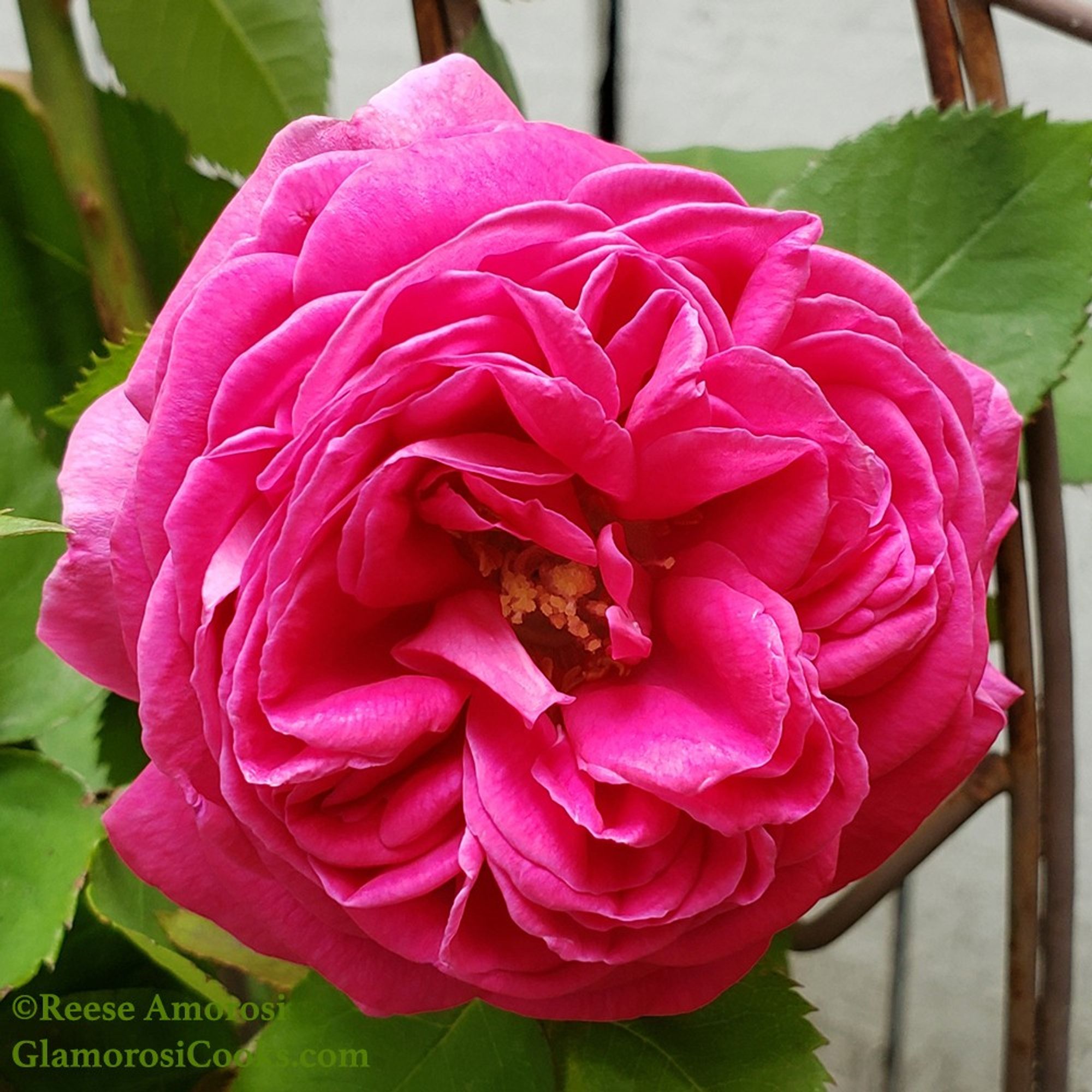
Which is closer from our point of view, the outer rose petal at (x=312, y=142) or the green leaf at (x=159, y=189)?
the outer rose petal at (x=312, y=142)

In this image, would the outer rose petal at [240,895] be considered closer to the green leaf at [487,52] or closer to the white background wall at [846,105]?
the green leaf at [487,52]

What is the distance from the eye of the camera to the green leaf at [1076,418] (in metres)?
0.31

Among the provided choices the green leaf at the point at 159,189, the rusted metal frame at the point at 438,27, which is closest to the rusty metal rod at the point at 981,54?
the rusted metal frame at the point at 438,27

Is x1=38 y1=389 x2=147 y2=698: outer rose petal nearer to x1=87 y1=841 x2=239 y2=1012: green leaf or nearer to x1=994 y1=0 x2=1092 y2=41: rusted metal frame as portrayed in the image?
x1=87 y1=841 x2=239 y2=1012: green leaf

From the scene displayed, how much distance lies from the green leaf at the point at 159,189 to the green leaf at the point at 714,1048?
0.24m

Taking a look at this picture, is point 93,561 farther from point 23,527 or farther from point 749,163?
point 749,163

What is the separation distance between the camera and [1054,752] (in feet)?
0.88

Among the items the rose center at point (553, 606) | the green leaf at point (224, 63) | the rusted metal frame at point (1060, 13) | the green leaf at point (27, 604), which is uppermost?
the rusted metal frame at point (1060, 13)

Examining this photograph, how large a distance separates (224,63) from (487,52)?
0.10 m

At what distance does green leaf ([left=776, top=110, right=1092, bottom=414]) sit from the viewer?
246 millimetres

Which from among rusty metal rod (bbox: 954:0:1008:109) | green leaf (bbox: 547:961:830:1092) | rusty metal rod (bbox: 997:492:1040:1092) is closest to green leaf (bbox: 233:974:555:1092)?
green leaf (bbox: 547:961:830:1092)

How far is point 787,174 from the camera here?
329 mm

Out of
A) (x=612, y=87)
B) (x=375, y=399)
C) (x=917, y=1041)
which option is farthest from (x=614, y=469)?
(x=917, y=1041)

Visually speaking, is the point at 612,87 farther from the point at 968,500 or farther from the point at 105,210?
the point at 968,500
